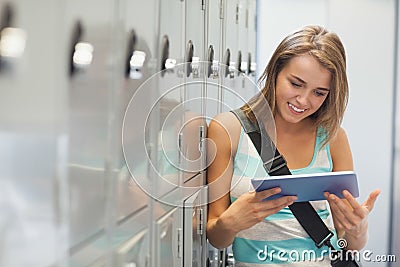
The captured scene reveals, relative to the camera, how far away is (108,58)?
2.56 feet

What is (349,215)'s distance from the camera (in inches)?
70.7

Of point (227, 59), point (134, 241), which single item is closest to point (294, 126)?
point (227, 59)

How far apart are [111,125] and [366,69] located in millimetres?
1782

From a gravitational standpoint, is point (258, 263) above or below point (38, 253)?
below

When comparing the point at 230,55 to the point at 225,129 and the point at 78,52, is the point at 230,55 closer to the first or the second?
the point at 225,129

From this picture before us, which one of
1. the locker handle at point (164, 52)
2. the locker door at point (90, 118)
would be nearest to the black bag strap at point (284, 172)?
the locker handle at point (164, 52)

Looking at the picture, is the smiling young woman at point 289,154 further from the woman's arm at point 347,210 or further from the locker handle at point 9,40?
the locker handle at point 9,40

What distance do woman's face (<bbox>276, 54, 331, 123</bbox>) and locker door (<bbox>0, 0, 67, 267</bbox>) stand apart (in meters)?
1.34

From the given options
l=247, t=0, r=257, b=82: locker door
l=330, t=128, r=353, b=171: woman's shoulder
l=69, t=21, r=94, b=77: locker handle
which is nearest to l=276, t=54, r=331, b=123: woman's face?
l=330, t=128, r=353, b=171: woman's shoulder

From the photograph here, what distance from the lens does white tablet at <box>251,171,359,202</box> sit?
154 centimetres

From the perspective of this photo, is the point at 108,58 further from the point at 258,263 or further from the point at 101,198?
the point at 258,263

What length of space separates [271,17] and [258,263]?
1014 mm

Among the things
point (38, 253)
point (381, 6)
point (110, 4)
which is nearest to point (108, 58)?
point (110, 4)

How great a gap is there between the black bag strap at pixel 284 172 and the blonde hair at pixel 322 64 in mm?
165
